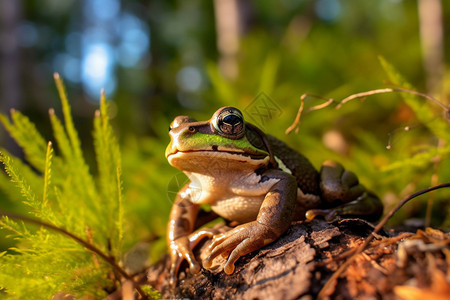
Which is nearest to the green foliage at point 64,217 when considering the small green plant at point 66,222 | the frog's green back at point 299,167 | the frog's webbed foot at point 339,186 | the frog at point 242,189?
the small green plant at point 66,222

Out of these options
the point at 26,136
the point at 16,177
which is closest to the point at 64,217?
the point at 16,177

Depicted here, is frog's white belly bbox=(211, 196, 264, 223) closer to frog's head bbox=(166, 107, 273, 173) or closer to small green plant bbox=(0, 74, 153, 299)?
frog's head bbox=(166, 107, 273, 173)

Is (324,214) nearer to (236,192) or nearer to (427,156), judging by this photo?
(236,192)

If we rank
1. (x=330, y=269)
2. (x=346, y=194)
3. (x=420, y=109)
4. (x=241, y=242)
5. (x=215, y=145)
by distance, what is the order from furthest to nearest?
(x=420, y=109) → (x=346, y=194) → (x=215, y=145) → (x=241, y=242) → (x=330, y=269)

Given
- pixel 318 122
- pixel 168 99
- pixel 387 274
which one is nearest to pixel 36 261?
pixel 387 274

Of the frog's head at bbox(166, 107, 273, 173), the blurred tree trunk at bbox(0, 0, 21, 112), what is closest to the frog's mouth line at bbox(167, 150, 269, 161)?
the frog's head at bbox(166, 107, 273, 173)

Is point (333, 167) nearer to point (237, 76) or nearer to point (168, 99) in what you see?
point (237, 76)
